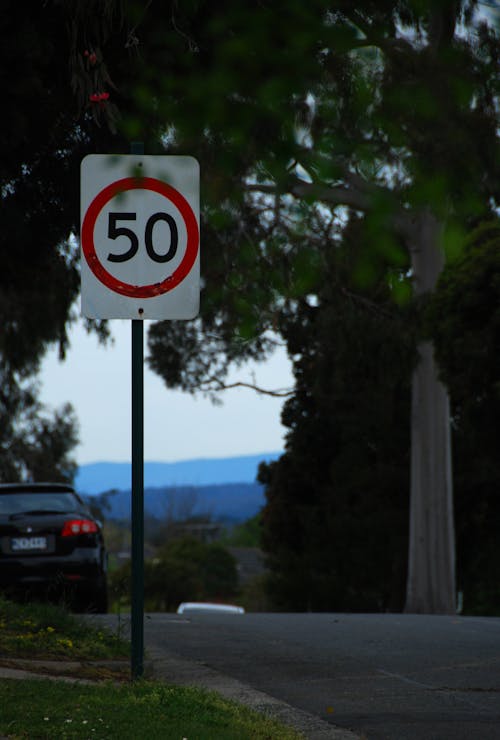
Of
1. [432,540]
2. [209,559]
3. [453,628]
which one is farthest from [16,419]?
[209,559]

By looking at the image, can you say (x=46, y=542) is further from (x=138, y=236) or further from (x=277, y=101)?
(x=277, y=101)

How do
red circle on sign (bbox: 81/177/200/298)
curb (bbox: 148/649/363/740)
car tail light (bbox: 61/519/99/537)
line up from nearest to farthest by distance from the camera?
1. curb (bbox: 148/649/363/740)
2. red circle on sign (bbox: 81/177/200/298)
3. car tail light (bbox: 61/519/99/537)

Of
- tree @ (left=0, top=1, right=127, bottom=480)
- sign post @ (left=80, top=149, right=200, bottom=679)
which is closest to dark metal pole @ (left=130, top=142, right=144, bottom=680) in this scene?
sign post @ (left=80, top=149, right=200, bottom=679)

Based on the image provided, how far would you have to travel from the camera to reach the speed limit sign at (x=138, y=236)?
637cm

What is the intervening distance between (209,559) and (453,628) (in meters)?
66.4

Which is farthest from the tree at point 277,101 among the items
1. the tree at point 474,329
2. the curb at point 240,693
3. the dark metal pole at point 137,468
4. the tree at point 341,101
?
the tree at point 474,329

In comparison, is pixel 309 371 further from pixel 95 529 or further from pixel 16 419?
pixel 95 529

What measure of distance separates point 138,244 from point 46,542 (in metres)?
6.96

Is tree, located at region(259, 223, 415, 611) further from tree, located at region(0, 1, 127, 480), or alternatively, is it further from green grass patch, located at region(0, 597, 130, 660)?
green grass patch, located at region(0, 597, 130, 660)

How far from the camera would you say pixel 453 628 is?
11.6 meters

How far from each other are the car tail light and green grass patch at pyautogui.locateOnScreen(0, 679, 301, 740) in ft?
21.0

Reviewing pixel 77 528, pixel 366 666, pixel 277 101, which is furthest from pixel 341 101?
pixel 77 528

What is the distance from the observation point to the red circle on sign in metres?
6.36

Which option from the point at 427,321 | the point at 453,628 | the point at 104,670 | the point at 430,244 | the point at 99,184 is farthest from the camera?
the point at 430,244
